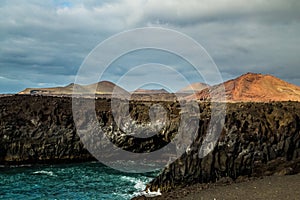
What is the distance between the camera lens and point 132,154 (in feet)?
151

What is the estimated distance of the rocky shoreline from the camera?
25.7m

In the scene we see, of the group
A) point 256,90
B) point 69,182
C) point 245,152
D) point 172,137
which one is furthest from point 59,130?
point 256,90

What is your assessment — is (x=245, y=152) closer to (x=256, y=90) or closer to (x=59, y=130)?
(x=59, y=130)

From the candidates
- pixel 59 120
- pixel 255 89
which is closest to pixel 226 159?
pixel 59 120

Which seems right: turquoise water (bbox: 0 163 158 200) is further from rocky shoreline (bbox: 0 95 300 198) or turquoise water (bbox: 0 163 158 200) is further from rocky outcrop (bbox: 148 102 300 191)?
rocky outcrop (bbox: 148 102 300 191)

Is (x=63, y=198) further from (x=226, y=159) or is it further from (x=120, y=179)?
(x=226, y=159)

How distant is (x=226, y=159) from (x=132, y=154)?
69.4 ft

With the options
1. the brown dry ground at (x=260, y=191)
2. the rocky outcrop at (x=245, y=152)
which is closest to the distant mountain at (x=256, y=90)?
the rocky outcrop at (x=245, y=152)

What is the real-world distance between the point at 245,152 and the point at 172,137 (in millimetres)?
18148

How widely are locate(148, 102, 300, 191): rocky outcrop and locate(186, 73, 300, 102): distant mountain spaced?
4426 inches

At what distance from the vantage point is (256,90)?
164 meters

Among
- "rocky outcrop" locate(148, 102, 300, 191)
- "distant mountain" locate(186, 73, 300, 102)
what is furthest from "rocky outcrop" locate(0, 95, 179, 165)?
"distant mountain" locate(186, 73, 300, 102)

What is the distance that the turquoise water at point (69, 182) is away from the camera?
25.9m

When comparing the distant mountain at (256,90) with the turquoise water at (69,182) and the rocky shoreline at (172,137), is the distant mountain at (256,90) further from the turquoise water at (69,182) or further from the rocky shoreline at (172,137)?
the turquoise water at (69,182)
